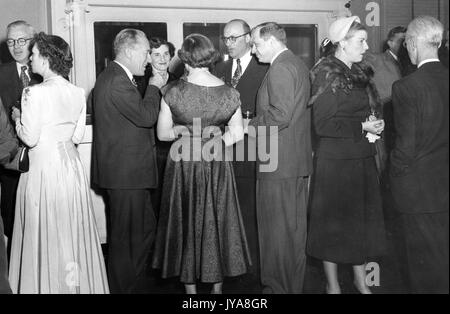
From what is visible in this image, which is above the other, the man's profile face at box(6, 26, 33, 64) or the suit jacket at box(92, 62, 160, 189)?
the man's profile face at box(6, 26, 33, 64)

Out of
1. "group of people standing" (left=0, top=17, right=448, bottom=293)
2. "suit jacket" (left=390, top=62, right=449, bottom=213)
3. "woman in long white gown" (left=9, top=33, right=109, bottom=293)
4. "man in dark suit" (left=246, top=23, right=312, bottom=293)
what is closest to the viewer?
"suit jacket" (left=390, top=62, right=449, bottom=213)

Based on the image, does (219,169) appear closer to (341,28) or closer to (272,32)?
(272,32)

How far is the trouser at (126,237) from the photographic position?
11.4 feet

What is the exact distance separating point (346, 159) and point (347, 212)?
0.32 meters

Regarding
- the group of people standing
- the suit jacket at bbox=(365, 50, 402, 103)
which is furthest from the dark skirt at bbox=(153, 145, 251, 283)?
the suit jacket at bbox=(365, 50, 402, 103)

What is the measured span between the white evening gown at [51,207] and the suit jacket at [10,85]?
91 cm

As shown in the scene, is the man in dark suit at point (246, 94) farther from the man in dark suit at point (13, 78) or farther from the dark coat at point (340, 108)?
the man in dark suit at point (13, 78)

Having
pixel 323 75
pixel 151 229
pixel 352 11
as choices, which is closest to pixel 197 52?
pixel 323 75

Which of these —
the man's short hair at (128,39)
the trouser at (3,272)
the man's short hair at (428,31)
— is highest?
the man's short hair at (128,39)

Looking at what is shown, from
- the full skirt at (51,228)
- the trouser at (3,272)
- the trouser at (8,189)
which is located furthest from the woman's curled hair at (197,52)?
the trouser at (8,189)

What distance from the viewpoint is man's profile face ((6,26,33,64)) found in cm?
399

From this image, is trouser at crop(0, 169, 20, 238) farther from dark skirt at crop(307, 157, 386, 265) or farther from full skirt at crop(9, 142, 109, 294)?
dark skirt at crop(307, 157, 386, 265)

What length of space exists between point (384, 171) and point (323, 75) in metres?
1.44

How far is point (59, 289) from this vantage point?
3.17 meters
